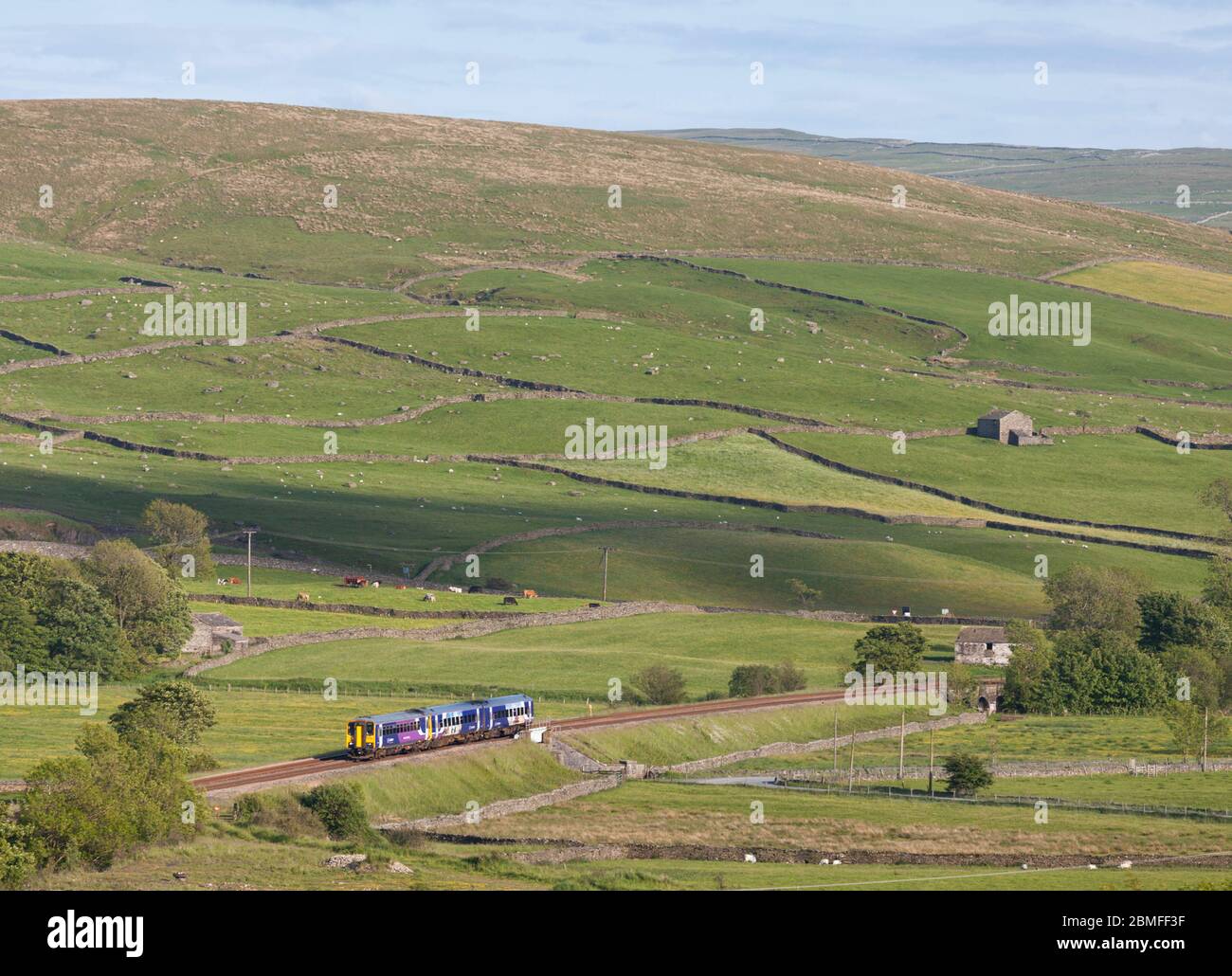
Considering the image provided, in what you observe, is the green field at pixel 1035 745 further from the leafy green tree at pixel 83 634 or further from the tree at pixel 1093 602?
the leafy green tree at pixel 83 634

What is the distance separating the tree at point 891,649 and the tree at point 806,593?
18.3 metres

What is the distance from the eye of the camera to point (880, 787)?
89.7 m

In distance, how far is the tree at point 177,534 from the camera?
133 meters

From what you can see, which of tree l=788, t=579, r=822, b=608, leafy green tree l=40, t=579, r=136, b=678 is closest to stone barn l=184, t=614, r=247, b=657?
leafy green tree l=40, t=579, r=136, b=678

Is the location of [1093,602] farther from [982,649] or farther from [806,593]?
[806,593]

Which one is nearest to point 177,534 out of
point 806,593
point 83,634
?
point 83,634

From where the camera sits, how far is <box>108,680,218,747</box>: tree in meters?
78.8

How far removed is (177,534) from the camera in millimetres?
137250

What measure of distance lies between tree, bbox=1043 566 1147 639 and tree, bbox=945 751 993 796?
129 feet

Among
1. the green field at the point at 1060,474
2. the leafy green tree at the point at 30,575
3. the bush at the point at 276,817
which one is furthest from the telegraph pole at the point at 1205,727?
the leafy green tree at the point at 30,575

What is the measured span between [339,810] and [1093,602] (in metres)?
74.1
